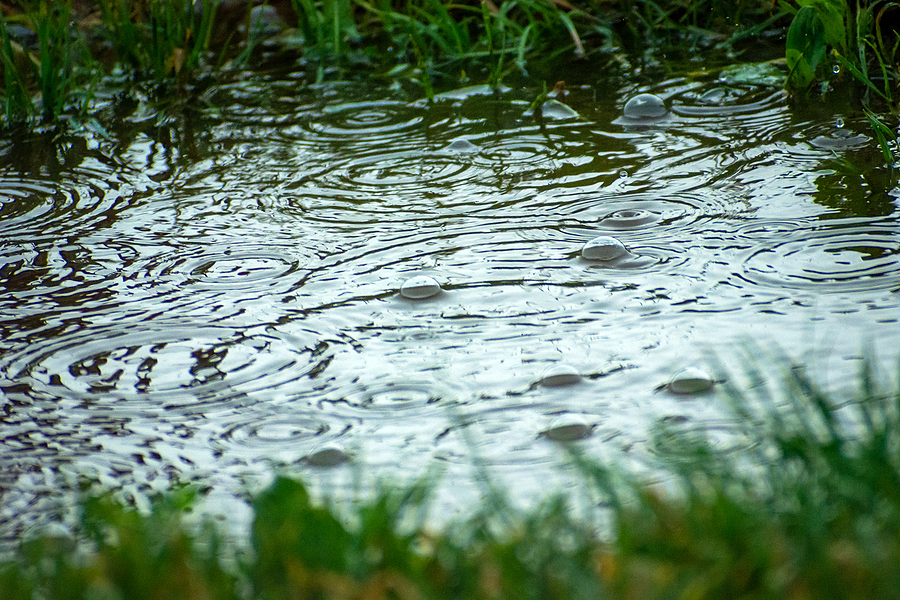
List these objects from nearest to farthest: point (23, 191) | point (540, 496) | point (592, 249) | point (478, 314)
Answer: point (540, 496)
point (478, 314)
point (592, 249)
point (23, 191)

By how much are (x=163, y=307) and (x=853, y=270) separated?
1.58 meters

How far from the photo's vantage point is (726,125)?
3.04 meters

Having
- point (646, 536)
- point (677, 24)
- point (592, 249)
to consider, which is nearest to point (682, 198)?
point (592, 249)

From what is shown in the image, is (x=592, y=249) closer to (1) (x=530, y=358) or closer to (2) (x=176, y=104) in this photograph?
(1) (x=530, y=358)

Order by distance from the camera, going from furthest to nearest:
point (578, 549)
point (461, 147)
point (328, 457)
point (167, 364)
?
1. point (461, 147)
2. point (167, 364)
3. point (328, 457)
4. point (578, 549)

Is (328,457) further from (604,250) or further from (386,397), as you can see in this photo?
(604,250)

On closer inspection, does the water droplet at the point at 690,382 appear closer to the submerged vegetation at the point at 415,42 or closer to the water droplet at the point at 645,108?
the water droplet at the point at 645,108

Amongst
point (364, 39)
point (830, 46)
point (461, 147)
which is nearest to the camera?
point (461, 147)

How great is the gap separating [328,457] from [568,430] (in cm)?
42

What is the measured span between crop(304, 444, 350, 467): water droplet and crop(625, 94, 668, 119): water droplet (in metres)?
1.97

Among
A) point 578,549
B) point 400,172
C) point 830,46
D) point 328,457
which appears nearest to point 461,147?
point 400,172

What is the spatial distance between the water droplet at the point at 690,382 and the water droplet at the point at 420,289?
2.08ft

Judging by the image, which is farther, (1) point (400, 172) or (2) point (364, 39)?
(2) point (364, 39)

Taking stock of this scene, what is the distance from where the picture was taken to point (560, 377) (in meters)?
1.79
